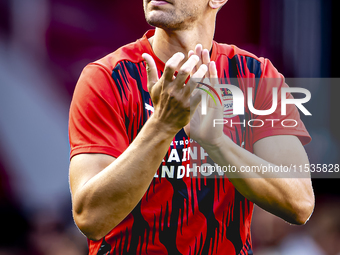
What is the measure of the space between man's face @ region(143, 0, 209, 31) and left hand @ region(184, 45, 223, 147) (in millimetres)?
277

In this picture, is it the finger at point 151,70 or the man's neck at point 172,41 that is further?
the man's neck at point 172,41

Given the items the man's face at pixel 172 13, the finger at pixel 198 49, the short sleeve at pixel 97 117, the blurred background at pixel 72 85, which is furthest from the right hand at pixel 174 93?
the blurred background at pixel 72 85

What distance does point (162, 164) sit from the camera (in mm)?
1703

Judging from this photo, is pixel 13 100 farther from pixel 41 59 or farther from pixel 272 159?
pixel 272 159

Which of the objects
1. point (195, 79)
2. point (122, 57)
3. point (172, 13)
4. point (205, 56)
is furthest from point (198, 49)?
point (122, 57)

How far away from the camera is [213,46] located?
1.90 metres

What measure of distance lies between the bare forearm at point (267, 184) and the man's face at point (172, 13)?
540mm

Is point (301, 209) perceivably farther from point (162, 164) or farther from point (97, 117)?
point (97, 117)

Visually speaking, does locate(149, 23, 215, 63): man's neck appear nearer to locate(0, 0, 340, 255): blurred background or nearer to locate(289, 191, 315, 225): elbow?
locate(289, 191, 315, 225): elbow

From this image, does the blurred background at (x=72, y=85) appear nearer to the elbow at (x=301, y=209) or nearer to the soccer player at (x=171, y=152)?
the soccer player at (x=171, y=152)

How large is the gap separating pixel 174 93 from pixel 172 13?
0.51m

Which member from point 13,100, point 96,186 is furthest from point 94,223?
point 13,100

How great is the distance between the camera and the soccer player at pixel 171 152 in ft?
4.54

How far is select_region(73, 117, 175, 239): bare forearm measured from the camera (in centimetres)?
137
